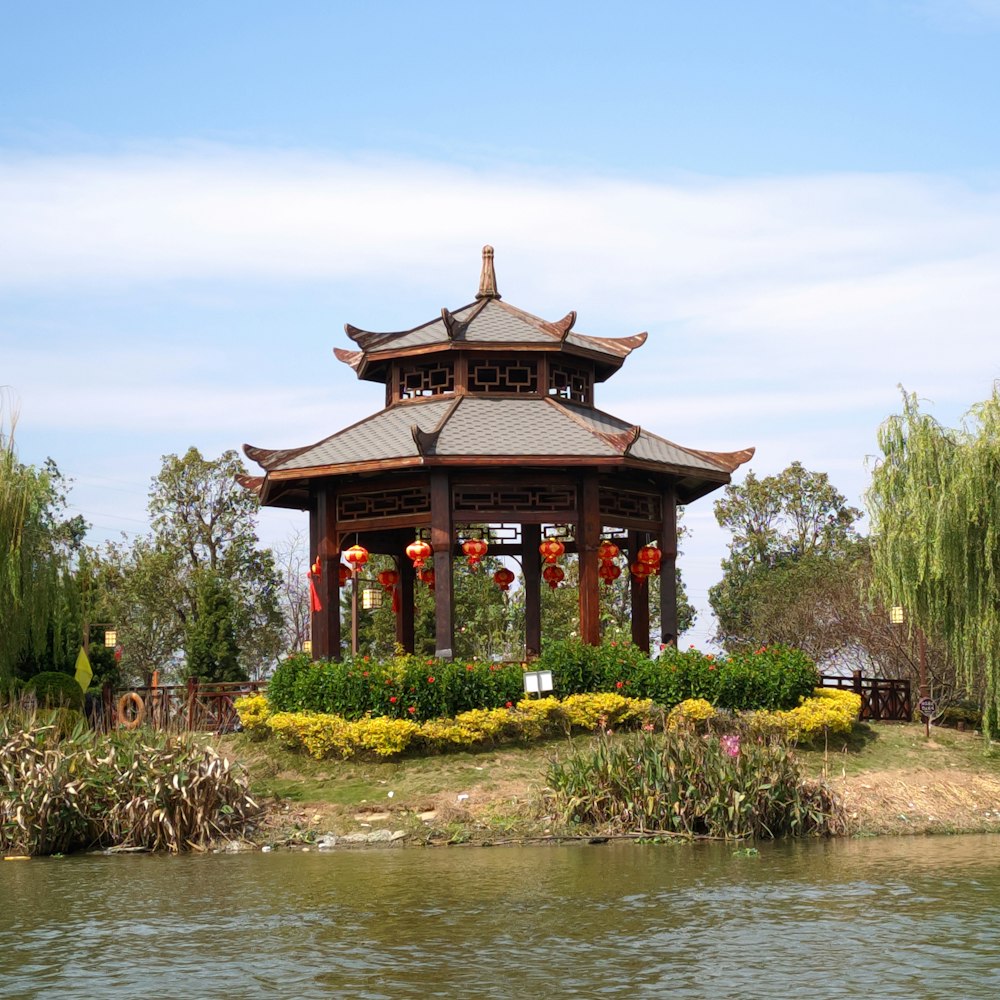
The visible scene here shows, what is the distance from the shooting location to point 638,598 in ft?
83.8

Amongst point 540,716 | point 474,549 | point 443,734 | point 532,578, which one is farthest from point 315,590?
point 540,716

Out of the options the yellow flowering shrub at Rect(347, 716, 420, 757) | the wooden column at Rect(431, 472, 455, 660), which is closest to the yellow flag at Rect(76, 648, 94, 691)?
the wooden column at Rect(431, 472, 455, 660)

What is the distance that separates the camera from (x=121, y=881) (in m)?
14.6

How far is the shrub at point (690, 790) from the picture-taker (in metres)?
17.2

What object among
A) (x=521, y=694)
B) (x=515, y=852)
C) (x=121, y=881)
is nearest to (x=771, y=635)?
(x=521, y=694)

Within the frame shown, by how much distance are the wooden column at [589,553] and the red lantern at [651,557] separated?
92cm

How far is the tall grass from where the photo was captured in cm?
1697

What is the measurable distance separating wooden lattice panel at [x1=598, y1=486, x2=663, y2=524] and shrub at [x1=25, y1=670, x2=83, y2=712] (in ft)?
30.8

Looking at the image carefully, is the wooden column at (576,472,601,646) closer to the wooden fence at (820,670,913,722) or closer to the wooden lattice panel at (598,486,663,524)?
the wooden lattice panel at (598,486,663,524)

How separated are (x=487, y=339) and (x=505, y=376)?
852 mm

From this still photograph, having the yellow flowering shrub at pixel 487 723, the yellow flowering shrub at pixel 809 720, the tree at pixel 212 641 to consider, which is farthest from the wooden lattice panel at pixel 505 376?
the tree at pixel 212 641

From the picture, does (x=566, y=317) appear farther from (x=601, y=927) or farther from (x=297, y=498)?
(x=601, y=927)

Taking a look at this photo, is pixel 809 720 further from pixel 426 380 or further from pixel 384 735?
pixel 426 380

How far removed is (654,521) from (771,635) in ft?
69.3
